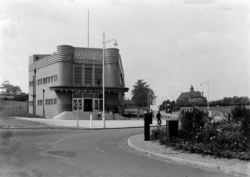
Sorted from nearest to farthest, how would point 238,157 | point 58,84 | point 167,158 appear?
1. point 238,157
2. point 167,158
3. point 58,84

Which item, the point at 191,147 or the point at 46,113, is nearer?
the point at 191,147

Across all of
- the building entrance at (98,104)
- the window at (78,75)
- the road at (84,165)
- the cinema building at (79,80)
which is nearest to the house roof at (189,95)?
the cinema building at (79,80)

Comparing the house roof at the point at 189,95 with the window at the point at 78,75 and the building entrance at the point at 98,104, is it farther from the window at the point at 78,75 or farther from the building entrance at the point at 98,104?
the window at the point at 78,75

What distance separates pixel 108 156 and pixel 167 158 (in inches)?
82.9

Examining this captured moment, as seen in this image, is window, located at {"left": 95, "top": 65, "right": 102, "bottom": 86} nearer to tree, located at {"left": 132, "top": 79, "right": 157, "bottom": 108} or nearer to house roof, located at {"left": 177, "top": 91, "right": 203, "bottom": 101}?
tree, located at {"left": 132, "top": 79, "right": 157, "bottom": 108}

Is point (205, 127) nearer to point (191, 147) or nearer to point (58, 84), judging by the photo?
point (191, 147)

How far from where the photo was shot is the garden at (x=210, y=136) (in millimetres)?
10133

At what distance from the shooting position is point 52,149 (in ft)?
37.3

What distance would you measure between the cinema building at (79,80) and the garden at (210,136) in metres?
34.0

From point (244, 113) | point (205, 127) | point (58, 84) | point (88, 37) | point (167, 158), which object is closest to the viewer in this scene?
point (167, 158)

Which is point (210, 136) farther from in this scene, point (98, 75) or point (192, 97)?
point (192, 97)

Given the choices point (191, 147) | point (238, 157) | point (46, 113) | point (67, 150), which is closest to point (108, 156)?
point (67, 150)

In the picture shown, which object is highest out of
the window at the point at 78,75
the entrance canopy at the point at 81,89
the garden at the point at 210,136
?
the window at the point at 78,75

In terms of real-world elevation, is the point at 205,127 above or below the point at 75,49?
below
